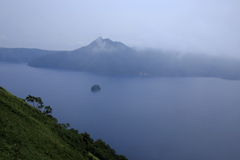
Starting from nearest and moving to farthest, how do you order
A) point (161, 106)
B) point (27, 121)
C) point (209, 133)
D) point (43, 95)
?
point (27, 121) < point (209, 133) < point (161, 106) < point (43, 95)

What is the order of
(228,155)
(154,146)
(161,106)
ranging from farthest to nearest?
(161,106) < (154,146) < (228,155)

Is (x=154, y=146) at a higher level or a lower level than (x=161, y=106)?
lower

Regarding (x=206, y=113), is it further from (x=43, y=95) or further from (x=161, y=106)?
(x=43, y=95)

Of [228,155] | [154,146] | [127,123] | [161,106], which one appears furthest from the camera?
[161,106]

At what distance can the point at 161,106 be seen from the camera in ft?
261

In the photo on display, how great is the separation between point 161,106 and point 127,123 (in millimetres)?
27343

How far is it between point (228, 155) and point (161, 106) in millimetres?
39345

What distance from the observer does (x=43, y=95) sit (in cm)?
8762

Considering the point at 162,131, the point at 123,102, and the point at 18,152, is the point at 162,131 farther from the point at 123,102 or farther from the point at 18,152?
the point at 18,152

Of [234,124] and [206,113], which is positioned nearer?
[234,124]

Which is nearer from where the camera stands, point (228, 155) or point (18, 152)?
point (18, 152)

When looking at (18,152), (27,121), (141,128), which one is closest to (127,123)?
(141,128)

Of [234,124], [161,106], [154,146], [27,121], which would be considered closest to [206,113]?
[234,124]

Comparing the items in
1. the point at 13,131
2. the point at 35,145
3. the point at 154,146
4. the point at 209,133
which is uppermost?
the point at 13,131
